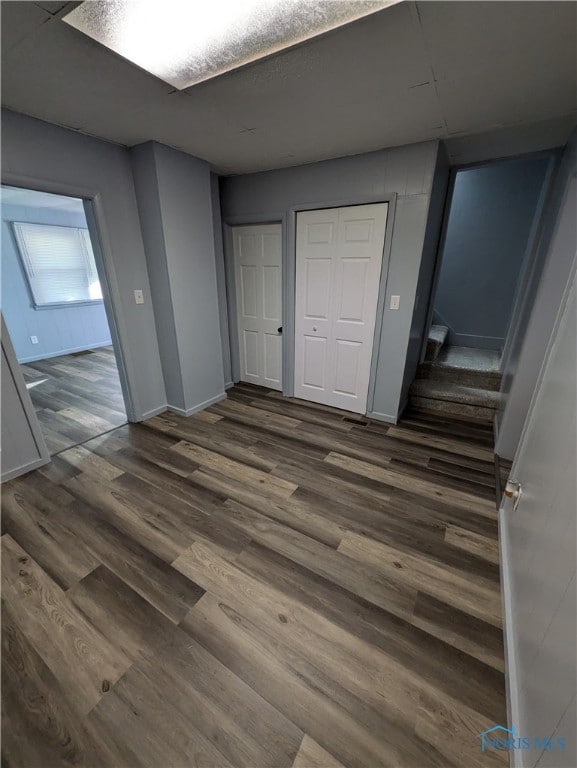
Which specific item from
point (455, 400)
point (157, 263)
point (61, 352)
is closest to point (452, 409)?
point (455, 400)

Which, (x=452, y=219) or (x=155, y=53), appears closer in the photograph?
(x=155, y=53)

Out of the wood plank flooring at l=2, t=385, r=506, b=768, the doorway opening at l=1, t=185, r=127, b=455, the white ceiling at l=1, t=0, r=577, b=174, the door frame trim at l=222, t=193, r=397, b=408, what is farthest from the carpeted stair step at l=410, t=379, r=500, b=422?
the doorway opening at l=1, t=185, r=127, b=455

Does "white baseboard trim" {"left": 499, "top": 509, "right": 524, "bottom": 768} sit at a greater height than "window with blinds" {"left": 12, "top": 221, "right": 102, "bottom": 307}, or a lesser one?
lesser

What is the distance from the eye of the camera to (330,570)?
1.56 meters

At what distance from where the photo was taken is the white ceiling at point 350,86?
1.18 meters

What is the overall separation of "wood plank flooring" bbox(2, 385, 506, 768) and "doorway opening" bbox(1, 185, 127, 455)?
5.70 ft

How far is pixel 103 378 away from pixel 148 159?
3.00m

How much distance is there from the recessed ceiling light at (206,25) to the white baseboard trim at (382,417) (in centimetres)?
272

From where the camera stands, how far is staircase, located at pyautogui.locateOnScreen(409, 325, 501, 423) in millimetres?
3184

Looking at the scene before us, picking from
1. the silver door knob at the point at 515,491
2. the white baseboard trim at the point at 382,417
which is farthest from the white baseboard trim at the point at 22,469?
the silver door knob at the point at 515,491

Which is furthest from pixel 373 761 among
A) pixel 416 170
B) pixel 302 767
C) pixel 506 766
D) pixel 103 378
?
pixel 103 378

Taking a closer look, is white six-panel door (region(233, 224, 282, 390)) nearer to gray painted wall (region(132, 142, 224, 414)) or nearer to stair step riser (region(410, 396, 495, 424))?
gray painted wall (region(132, 142, 224, 414))

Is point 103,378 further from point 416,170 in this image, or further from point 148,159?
point 416,170

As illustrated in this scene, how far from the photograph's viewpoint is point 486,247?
4012mm
